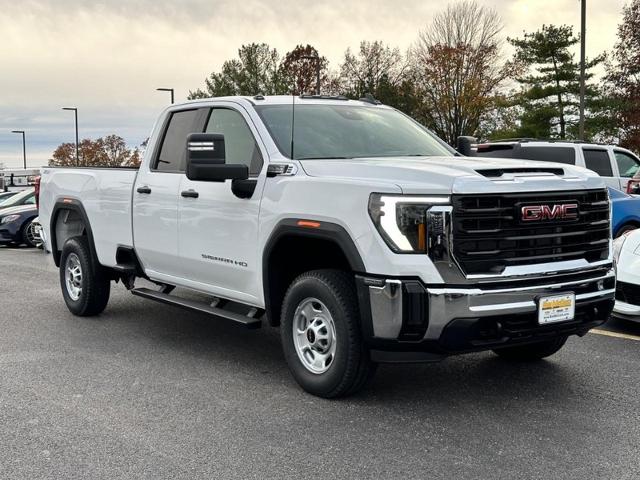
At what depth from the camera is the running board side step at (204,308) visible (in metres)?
5.32

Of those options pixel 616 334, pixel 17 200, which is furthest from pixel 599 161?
pixel 17 200

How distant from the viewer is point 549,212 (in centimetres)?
449

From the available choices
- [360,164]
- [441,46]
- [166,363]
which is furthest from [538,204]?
[441,46]

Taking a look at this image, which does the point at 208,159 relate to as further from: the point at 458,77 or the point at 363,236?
the point at 458,77

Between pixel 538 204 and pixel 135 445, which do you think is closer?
pixel 135 445

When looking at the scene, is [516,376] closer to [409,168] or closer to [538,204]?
[538,204]

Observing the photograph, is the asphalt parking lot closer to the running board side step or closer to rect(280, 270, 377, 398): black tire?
rect(280, 270, 377, 398): black tire

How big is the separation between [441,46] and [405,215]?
133 feet

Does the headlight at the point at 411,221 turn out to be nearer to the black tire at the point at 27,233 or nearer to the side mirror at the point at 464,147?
the side mirror at the point at 464,147

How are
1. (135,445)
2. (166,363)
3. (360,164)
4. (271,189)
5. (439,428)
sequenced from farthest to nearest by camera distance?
(166,363), (271,189), (360,164), (439,428), (135,445)

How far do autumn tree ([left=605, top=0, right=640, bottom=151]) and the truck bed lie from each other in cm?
3302

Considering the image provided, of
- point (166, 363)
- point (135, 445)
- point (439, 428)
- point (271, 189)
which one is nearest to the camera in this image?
point (135, 445)

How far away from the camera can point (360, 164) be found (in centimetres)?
478

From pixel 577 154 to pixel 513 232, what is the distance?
32.8 feet
